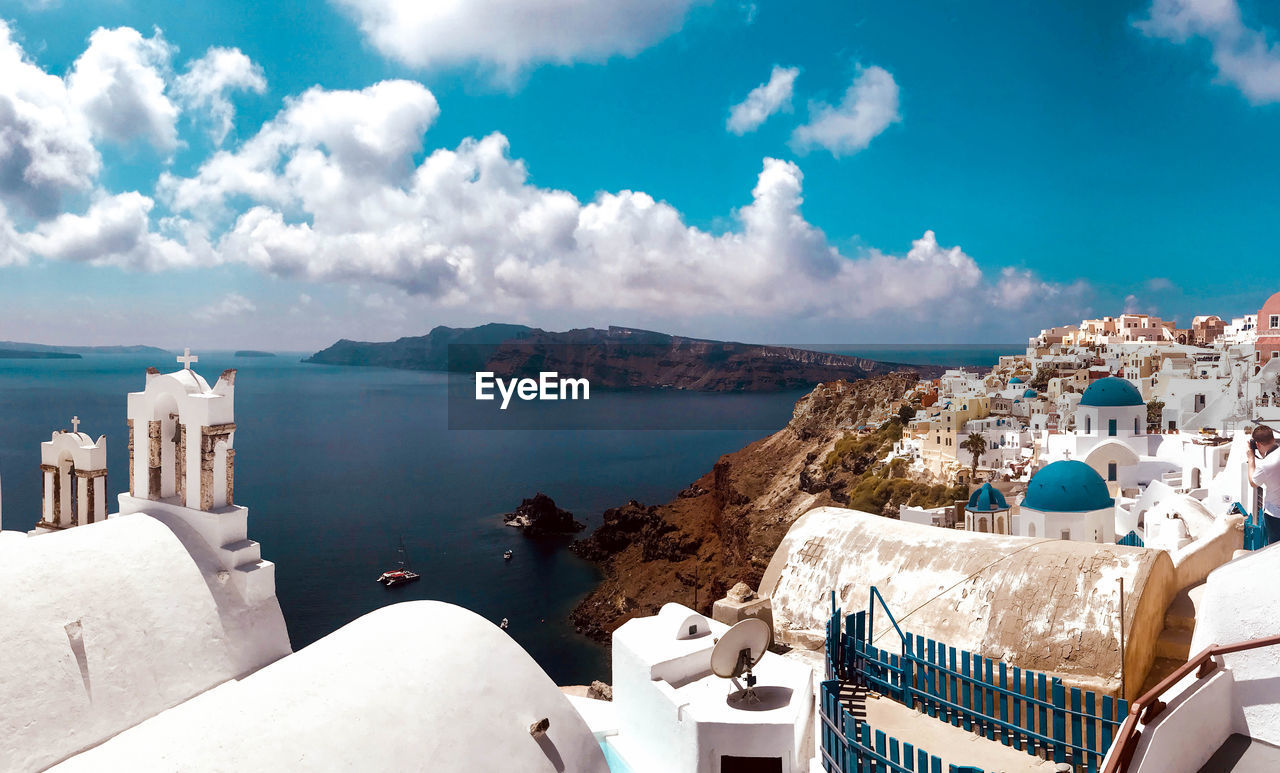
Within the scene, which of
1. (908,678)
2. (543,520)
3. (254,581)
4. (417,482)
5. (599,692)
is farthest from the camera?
(417,482)

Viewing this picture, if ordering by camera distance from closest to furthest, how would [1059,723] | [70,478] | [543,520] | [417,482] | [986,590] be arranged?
[1059,723], [986,590], [70,478], [543,520], [417,482]

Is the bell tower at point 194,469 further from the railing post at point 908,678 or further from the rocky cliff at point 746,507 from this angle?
the rocky cliff at point 746,507

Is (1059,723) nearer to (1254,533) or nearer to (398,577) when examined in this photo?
(1254,533)

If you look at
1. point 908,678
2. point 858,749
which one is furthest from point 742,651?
point 858,749

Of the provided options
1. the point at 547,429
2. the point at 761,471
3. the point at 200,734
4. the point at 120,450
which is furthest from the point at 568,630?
the point at 547,429

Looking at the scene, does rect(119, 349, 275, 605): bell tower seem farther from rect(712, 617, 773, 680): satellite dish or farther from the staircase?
the staircase

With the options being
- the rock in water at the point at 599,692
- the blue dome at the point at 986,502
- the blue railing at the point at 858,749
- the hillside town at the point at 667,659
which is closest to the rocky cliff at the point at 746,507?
the blue dome at the point at 986,502

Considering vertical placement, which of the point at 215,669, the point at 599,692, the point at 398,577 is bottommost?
the point at 398,577
